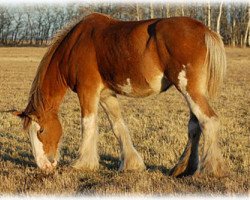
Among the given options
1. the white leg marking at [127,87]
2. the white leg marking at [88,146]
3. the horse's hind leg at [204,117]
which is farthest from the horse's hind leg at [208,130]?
the white leg marking at [88,146]

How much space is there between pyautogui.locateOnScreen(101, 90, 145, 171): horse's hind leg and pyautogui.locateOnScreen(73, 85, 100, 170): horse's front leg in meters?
0.33

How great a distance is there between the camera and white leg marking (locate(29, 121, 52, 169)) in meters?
6.68

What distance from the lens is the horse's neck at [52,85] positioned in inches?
280

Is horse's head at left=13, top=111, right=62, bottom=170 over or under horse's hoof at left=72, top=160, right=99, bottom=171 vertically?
over

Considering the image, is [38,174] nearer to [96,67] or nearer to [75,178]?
[75,178]

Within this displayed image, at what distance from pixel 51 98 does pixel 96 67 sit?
97 centimetres

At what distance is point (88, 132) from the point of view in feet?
22.5

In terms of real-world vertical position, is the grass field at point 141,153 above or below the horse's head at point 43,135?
below

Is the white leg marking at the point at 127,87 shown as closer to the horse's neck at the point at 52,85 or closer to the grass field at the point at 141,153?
the horse's neck at the point at 52,85

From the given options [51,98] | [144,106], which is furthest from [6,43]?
[51,98]

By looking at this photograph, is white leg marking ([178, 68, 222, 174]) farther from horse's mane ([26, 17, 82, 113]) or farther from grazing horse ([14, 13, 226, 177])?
horse's mane ([26, 17, 82, 113])

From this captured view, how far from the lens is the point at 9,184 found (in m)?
5.81

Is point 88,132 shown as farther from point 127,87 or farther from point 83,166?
point 127,87

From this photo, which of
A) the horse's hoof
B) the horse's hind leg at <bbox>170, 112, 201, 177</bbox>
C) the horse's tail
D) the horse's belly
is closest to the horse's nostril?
the horse's hoof
